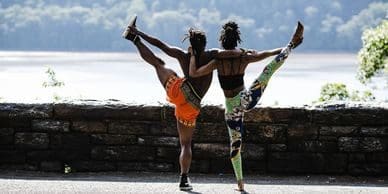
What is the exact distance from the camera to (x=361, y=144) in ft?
21.3

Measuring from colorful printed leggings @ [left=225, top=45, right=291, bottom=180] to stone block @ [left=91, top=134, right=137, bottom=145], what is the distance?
141 cm

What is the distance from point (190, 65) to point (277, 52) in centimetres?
73

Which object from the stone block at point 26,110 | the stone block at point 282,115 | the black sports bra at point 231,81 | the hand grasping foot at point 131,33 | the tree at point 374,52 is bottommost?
the stone block at point 282,115

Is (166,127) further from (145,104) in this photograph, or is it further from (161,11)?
(161,11)

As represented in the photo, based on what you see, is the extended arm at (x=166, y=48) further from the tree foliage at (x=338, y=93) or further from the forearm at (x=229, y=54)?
the tree foliage at (x=338, y=93)

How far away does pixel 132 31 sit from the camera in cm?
575

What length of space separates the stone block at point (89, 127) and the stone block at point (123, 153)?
0.18 meters

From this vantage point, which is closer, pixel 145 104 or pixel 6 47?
pixel 145 104

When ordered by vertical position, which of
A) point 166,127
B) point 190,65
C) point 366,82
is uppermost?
point 366,82

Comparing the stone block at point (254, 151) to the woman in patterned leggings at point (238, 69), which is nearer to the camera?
the woman in patterned leggings at point (238, 69)

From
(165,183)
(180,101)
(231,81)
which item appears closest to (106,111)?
(165,183)

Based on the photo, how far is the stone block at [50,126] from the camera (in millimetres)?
6727

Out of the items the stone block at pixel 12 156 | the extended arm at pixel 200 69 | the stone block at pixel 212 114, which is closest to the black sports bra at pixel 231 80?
the extended arm at pixel 200 69

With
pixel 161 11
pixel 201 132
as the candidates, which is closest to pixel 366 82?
pixel 201 132
